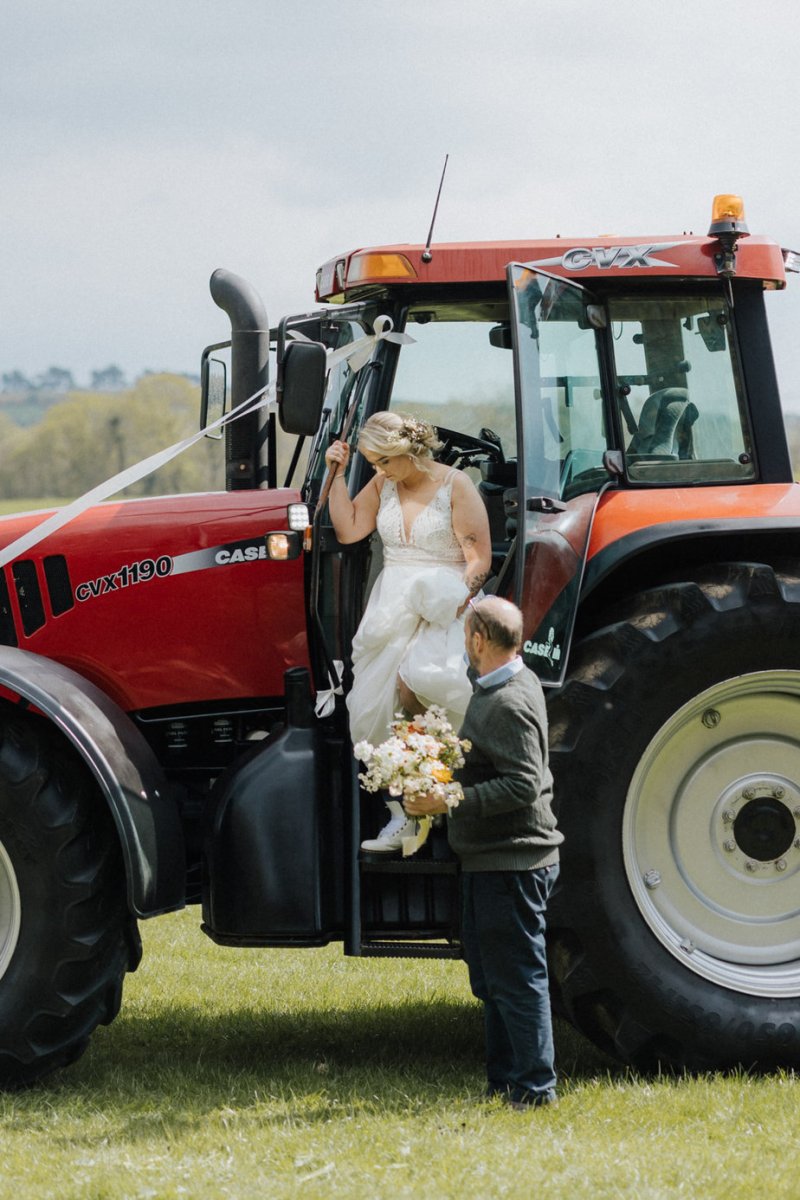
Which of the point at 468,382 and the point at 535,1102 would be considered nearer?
the point at 535,1102

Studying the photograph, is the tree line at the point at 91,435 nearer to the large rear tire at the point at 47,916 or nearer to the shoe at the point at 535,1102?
the large rear tire at the point at 47,916

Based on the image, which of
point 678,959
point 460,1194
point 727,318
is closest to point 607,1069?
point 678,959

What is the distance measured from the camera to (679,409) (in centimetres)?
497

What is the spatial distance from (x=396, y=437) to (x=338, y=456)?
0.23 m

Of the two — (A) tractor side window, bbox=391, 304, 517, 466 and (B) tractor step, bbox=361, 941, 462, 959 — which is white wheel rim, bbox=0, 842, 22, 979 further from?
(A) tractor side window, bbox=391, 304, 517, 466

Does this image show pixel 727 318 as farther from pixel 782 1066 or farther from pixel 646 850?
pixel 782 1066

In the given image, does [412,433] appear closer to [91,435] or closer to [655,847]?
[655,847]

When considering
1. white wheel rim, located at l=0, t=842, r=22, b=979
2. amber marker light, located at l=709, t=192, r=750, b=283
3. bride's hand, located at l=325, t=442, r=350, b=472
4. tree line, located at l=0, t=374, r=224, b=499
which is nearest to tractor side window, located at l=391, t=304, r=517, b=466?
bride's hand, located at l=325, t=442, r=350, b=472

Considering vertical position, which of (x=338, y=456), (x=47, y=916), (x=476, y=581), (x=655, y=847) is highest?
(x=338, y=456)

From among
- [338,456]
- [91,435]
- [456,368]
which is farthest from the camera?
[91,435]

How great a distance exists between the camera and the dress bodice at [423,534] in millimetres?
4820

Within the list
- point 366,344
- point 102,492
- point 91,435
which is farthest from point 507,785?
point 91,435

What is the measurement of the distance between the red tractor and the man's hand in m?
0.31

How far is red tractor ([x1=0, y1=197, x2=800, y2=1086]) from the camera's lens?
4.69m
